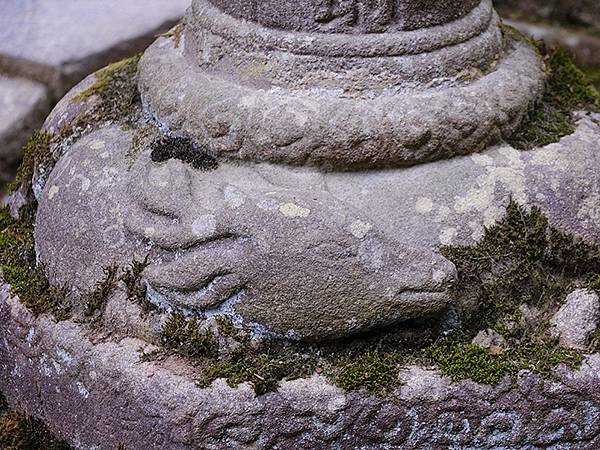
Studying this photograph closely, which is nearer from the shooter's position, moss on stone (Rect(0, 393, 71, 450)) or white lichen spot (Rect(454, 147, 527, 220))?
white lichen spot (Rect(454, 147, 527, 220))

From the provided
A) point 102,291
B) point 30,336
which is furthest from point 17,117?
point 102,291

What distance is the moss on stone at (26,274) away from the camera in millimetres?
2201

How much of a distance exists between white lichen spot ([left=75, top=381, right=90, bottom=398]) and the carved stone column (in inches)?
24.4

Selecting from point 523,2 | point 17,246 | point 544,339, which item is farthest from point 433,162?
point 523,2

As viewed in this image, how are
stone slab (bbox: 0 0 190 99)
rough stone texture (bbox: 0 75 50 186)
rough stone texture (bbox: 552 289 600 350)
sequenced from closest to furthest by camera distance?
rough stone texture (bbox: 552 289 600 350), rough stone texture (bbox: 0 75 50 186), stone slab (bbox: 0 0 190 99)

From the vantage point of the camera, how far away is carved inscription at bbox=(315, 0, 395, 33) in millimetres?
2096

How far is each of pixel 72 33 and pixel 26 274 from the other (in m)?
2.27

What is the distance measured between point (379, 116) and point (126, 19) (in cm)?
266

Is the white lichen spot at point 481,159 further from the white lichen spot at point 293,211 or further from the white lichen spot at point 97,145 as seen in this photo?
the white lichen spot at point 97,145

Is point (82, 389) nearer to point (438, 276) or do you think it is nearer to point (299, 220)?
point (299, 220)

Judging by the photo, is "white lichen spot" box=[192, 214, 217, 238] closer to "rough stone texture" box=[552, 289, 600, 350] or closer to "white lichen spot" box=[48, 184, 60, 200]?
"white lichen spot" box=[48, 184, 60, 200]

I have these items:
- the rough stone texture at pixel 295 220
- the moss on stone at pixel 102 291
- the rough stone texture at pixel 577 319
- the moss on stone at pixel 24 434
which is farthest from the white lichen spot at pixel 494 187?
the moss on stone at pixel 24 434

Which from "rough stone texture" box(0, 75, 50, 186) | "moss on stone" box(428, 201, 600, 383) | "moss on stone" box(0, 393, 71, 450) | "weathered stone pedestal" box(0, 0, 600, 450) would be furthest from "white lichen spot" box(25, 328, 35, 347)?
"rough stone texture" box(0, 75, 50, 186)

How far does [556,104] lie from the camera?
2.46 meters
